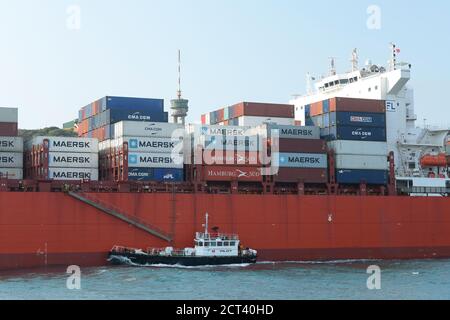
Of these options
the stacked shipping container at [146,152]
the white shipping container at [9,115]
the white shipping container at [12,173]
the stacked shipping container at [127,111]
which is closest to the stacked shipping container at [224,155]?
the stacked shipping container at [146,152]

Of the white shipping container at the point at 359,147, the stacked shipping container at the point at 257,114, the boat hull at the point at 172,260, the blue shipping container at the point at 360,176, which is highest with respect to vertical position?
the stacked shipping container at the point at 257,114

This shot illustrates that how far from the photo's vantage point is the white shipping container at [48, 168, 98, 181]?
108 feet

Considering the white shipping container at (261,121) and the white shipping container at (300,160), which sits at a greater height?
the white shipping container at (261,121)

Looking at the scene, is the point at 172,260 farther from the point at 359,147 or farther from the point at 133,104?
the point at 359,147

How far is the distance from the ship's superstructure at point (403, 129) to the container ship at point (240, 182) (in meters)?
0.09

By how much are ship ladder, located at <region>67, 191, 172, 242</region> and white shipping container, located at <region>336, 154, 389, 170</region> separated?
36.0 feet

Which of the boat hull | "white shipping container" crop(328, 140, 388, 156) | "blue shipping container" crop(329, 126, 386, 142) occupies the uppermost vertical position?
"blue shipping container" crop(329, 126, 386, 142)

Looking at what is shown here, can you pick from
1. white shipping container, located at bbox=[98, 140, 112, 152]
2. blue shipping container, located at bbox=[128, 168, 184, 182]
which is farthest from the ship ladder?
white shipping container, located at bbox=[98, 140, 112, 152]

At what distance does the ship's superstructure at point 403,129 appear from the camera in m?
41.0

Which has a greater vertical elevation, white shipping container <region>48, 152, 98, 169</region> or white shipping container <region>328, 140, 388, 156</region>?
white shipping container <region>328, 140, 388, 156</region>

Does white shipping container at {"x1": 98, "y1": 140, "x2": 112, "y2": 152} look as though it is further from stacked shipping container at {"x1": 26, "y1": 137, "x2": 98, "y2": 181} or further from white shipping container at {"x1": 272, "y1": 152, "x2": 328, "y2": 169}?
white shipping container at {"x1": 272, "y1": 152, "x2": 328, "y2": 169}

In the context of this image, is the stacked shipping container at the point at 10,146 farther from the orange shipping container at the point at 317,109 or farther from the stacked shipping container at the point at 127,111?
the orange shipping container at the point at 317,109

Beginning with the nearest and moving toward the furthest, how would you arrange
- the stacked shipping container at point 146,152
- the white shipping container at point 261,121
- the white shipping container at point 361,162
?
the stacked shipping container at point 146,152 → the white shipping container at point 361,162 → the white shipping container at point 261,121
